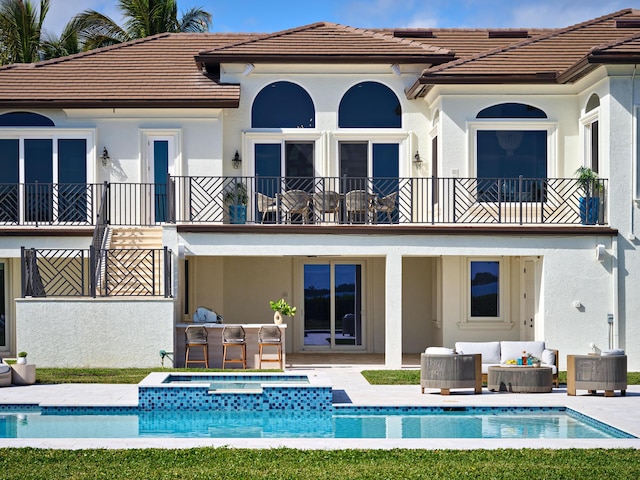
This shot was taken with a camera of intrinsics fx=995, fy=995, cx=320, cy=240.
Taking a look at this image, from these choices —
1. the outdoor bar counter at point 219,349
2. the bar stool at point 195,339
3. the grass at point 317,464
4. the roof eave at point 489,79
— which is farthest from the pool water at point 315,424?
the roof eave at point 489,79

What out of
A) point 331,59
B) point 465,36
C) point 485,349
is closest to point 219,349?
point 485,349

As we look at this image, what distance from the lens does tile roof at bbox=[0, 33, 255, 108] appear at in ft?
79.0

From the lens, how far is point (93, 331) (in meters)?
20.6

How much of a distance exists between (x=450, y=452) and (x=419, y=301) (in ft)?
44.8

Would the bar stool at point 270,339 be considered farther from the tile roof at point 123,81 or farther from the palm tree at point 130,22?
the palm tree at point 130,22

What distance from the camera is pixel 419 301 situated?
2564 cm

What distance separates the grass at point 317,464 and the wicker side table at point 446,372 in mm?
5146

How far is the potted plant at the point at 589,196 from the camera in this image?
71.0 feet

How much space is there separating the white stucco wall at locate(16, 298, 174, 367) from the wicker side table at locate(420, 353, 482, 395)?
590cm

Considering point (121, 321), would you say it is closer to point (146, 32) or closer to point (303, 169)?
point (303, 169)

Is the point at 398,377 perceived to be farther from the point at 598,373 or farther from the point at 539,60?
the point at 539,60

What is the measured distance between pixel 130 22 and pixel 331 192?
1800 cm

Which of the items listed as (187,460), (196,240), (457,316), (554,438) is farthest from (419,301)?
(187,460)

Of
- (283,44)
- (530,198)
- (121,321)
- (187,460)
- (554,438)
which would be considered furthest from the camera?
(283,44)
